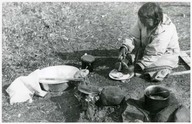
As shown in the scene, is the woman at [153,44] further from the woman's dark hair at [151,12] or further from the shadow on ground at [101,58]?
the shadow on ground at [101,58]

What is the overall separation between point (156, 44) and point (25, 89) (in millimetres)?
2262

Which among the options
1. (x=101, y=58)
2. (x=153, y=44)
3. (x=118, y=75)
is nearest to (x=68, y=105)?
(x=118, y=75)

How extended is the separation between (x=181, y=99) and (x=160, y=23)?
1307 mm

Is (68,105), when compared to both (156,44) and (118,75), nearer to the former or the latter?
(118,75)

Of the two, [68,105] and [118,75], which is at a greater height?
[118,75]

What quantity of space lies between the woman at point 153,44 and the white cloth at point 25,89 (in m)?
1.51

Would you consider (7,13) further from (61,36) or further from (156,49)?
(156,49)

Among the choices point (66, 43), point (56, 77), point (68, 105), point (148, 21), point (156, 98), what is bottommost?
point (68, 105)

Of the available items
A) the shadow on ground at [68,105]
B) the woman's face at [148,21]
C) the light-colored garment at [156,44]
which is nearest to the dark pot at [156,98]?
the light-colored garment at [156,44]

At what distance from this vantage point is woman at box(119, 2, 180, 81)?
4.85m

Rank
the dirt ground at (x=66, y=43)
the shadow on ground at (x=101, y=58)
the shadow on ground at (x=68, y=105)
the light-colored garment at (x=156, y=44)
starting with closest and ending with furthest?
the shadow on ground at (x=68, y=105) → the dirt ground at (x=66, y=43) → the light-colored garment at (x=156, y=44) → the shadow on ground at (x=101, y=58)

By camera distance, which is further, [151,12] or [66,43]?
[66,43]

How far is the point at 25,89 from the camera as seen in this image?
15.2 ft

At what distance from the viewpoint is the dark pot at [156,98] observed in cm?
394
